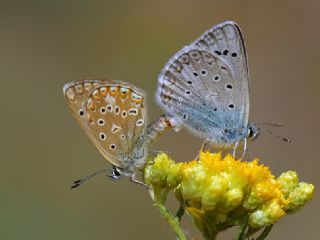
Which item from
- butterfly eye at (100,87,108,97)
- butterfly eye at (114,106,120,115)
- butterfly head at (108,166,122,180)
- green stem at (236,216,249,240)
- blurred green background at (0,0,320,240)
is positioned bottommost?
blurred green background at (0,0,320,240)

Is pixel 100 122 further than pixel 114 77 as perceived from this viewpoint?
No

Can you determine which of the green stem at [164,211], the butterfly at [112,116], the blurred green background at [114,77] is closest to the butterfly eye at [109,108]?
the butterfly at [112,116]

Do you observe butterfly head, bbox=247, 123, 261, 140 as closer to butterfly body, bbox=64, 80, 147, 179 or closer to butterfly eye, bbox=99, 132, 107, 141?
butterfly body, bbox=64, 80, 147, 179

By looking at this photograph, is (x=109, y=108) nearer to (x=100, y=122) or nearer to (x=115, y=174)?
(x=100, y=122)

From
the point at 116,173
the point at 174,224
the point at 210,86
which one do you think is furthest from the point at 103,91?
the point at 174,224

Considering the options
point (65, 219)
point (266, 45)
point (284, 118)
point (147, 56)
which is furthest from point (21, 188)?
point (266, 45)

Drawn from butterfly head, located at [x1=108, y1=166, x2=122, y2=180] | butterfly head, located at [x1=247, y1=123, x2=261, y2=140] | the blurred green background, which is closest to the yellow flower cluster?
butterfly head, located at [x1=108, y1=166, x2=122, y2=180]

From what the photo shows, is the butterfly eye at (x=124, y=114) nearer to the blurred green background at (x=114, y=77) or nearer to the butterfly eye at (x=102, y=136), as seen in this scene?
the butterfly eye at (x=102, y=136)
